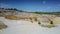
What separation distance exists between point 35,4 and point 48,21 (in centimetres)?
29

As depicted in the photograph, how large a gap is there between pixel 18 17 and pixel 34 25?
250 mm

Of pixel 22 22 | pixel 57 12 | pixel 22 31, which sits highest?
pixel 57 12

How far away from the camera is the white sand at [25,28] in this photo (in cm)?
137

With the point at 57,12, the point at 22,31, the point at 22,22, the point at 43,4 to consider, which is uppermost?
the point at 43,4

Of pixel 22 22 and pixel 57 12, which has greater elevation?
pixel 57 12

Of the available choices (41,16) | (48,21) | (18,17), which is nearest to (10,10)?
(18,17)

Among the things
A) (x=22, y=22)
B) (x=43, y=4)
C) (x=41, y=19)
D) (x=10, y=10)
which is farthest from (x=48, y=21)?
(x=10, y=10)

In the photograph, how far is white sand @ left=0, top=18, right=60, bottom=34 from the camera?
1.37 m

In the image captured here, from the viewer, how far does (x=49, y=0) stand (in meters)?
1.42

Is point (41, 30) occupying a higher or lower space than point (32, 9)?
lower

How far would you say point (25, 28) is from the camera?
1.39m

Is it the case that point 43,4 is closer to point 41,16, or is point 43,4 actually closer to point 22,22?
point 41,16

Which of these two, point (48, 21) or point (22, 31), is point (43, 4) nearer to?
point (48, 21)

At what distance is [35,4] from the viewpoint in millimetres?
1423
